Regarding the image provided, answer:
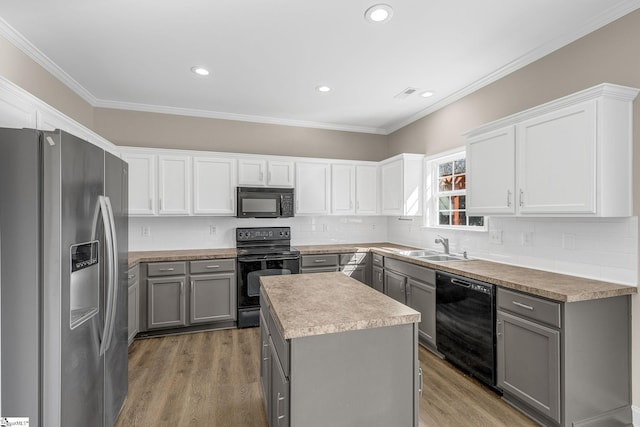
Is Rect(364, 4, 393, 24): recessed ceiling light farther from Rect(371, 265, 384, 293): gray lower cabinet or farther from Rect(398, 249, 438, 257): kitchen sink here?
Rect(371, 265, 384, 293): gray lower cabinet

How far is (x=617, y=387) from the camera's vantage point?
2.02 m

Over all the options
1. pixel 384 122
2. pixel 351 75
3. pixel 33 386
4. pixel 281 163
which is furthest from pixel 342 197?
pixel 33 386

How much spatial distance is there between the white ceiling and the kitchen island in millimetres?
1960

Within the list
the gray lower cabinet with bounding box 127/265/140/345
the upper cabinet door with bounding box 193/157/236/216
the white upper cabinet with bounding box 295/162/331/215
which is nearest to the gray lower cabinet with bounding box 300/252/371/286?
the white upper cabinet with bounding box 295/162/331/215

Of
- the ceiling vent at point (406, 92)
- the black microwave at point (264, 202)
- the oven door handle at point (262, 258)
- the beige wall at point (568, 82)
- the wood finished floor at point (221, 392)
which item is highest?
the ceiling vent at point (406, 92)

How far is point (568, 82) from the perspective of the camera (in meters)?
2.45

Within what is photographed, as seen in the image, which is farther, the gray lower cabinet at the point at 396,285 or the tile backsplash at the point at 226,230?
the tile backsplash at the point at 226,230

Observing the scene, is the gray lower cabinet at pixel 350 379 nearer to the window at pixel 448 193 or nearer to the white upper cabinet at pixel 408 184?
the window at pixel 448 193

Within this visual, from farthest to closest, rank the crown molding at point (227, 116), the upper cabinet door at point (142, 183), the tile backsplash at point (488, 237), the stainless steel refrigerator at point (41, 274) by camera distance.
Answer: the crown molding at point (227, 116) → the upper cabinet door at point (142, 183) → the tile backsplash at point (488, 237) → the stainless steel refrigerator at point (41, 274)

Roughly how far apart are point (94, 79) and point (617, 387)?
16.7ft

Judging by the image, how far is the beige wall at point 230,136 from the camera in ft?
13.0

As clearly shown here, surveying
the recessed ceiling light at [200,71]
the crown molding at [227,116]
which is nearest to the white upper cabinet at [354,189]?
the crown molding at [227,116]

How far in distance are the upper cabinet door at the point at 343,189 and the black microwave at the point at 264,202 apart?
2.21ft

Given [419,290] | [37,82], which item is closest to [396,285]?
[419,290]
